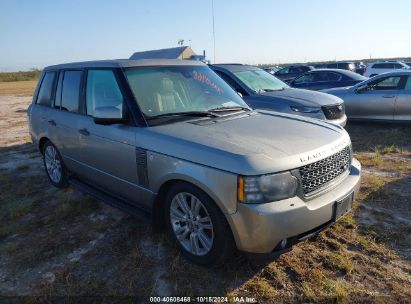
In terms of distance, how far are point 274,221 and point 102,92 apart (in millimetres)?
2534

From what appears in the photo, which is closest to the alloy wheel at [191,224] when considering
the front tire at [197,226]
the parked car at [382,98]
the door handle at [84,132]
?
the front tire at [197,226]

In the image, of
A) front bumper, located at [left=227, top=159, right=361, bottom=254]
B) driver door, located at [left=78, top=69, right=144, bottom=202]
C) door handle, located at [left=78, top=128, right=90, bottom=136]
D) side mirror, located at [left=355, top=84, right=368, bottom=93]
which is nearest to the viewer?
front bumper, located at [left=227, top=159, right=361, bottom=254]

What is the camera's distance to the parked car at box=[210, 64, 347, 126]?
6.89 m

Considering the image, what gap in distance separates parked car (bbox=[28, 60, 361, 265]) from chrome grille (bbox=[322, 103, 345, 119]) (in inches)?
124

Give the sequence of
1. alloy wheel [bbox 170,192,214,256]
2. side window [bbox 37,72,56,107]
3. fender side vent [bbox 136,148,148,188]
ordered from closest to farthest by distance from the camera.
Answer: alloy wheel [bbox 170,192,214,256]
fender side vent [bbox 136,148,148,188]
side window [bbox 37,72,56,107]

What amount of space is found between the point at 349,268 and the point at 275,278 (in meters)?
0.67

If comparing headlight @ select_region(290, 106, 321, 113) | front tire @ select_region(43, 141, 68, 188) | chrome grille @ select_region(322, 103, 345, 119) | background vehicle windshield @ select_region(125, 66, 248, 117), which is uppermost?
background vehicle windshield @ select_region(125, 66, 248, 117)

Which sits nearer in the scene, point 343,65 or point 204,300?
point 204,300

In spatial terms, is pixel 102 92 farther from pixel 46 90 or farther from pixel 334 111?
pixel 334 111

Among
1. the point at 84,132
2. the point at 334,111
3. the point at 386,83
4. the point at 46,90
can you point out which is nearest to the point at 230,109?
the point at 84,132

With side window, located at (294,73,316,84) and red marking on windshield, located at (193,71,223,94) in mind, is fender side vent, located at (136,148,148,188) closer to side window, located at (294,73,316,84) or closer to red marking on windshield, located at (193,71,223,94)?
red marking on windshield, located at (193,71,223,94)

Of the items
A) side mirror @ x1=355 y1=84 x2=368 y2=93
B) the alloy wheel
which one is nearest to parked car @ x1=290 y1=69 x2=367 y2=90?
side mirror @ x1=355 y1=84 x2=368 y2=93

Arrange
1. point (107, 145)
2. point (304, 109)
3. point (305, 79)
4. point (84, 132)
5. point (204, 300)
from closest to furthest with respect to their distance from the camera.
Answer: point (204, 300)
point (107, 145)
point (84, 132)
point (304, 109)
point (305, 79)

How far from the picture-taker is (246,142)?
10.0 ft
